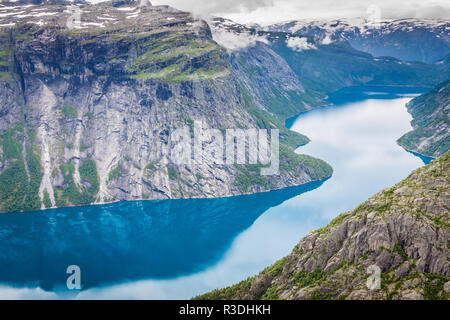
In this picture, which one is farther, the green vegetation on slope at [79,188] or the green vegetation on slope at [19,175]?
the green vegetation on slope at [79,188]

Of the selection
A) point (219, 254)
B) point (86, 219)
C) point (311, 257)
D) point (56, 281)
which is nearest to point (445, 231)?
point (311, 257)

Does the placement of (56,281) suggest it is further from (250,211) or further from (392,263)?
(392,263)

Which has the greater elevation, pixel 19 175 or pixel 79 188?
pixel 19 175

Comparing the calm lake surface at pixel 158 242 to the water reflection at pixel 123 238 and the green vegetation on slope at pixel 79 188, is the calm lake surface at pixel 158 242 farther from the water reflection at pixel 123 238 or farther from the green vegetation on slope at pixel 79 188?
the green vegetation on slope at pixel 79 188

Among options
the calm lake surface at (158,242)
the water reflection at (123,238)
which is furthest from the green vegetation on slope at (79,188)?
the calm lake surface at (158,242)

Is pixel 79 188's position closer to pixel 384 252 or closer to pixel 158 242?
pixel 158 242

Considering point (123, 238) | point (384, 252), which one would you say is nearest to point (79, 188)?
point (123, 238)
